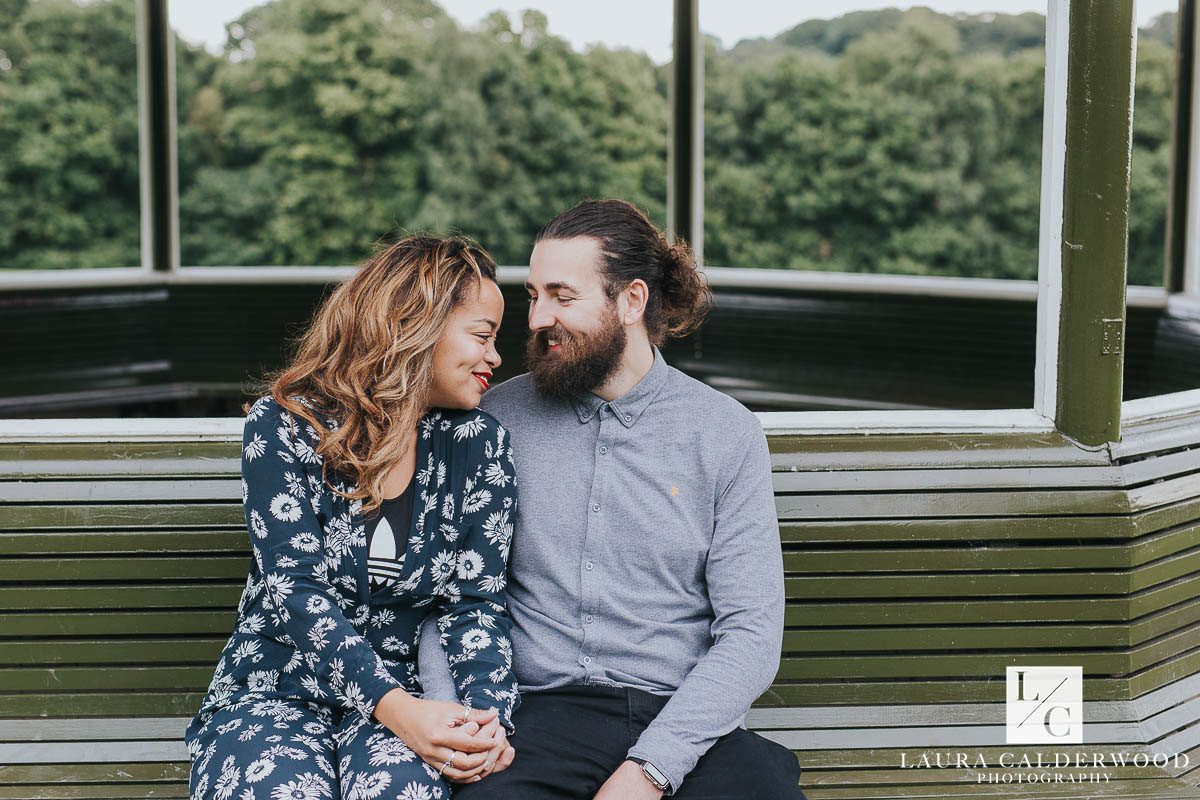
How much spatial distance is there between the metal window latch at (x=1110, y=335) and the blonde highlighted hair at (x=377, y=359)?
1391 millimetres

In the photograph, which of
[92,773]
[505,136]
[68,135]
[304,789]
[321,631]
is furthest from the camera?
[505,136]

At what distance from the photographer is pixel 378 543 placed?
2.16 meters

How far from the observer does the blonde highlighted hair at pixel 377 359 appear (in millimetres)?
2139

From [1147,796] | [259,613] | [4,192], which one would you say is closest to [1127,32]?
[1147,796]

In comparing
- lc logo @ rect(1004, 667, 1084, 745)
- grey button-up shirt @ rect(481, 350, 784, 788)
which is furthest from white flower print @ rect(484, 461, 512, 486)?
lc logo @ rect(1004, 667, 1084, 745)

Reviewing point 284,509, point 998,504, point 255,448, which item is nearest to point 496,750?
point 284,509

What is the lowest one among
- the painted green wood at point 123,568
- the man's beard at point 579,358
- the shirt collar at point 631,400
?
the painted green wood at point 123,568

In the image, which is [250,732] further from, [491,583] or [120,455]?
[120,455]

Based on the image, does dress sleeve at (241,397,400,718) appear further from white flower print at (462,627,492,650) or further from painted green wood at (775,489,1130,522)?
painted green wood at (775,489,1130,522)

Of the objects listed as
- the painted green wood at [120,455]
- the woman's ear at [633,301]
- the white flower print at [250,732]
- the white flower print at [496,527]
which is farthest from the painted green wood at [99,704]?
the woman's ear at [633,301]

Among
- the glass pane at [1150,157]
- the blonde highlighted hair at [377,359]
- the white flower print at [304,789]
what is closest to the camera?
the white flower print at [304,789]

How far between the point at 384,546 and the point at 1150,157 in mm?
14954

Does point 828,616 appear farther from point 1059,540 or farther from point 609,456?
point 609,456

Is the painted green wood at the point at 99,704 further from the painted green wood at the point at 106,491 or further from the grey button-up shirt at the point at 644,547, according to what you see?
the grey button-up shirt at the point at 644,547
